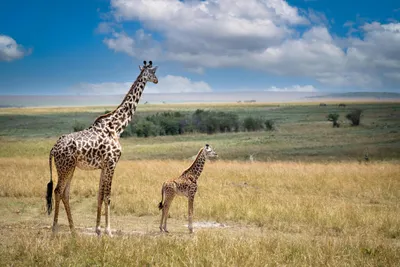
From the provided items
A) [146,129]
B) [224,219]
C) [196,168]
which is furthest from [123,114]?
[146,129]

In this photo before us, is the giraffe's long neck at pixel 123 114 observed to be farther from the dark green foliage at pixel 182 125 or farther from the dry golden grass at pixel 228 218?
the dark green foliage at pixel 182 125

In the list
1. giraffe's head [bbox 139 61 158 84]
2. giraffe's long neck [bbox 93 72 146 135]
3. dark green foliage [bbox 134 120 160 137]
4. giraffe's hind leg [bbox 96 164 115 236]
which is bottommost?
dark green foliage [bbox 134 120 160 137]

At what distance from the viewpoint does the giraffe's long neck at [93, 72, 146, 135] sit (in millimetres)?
9281

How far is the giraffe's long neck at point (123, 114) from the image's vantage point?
30.5ft

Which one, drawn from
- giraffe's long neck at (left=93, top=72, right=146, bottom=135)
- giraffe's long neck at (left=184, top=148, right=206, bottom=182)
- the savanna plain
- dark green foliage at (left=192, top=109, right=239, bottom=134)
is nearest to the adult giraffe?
giraffe's long neck at (left=93, top=72, right=146, bottom=135)

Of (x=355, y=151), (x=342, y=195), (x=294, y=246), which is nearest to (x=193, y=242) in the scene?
(x=294, y=246)

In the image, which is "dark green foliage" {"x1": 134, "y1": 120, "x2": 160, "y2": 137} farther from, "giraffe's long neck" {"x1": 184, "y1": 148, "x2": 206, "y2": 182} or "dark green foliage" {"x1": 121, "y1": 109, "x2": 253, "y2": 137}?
"giraffe's long neck" {"x1": 184, "y1": 148, "x2": 206, "y2": 182}

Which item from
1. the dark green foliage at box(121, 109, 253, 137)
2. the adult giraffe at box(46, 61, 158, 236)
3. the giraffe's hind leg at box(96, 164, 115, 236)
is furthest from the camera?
the dark green foliage at box(121, 109, 253, 137)

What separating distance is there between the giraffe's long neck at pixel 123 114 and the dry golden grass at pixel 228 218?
2308 millimetres

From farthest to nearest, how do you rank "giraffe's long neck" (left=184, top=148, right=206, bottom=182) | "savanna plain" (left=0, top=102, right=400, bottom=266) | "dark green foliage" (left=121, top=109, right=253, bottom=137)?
"dark green foliage" (left=121, top=109, right=253, bottom=137) → "giraffe's long neck" (left=184, top=148, right=206, bottom=182) → "savanna plain" (left=0, top=102, right=400, bottom=266)

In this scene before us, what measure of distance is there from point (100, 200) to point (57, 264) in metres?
2.33

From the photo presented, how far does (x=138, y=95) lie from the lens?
987 cm

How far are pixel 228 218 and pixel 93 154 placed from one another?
192 inches

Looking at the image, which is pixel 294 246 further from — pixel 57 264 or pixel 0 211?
pixel 0 211
